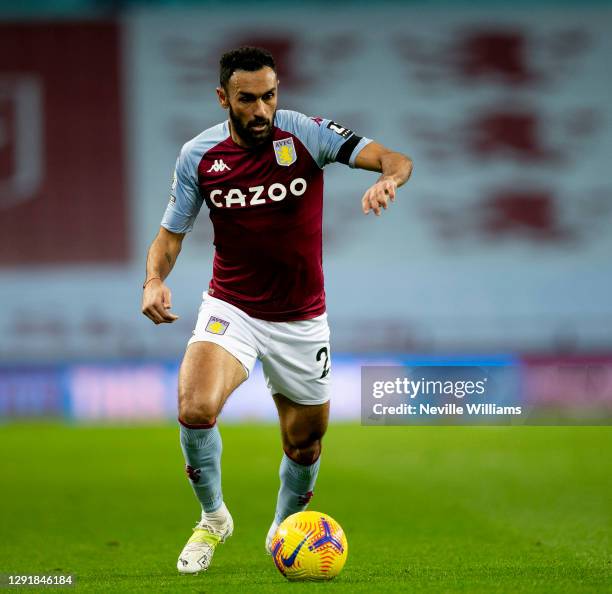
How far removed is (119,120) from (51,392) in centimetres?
876

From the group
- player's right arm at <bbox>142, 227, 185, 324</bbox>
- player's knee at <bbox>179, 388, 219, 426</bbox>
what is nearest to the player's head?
player's right arm at <bbox>142, 227, 185, 324</bbox>

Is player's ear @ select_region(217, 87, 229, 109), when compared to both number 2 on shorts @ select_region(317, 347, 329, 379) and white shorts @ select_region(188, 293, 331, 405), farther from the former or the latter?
number 2 on shorts @ select_region(317, 347, 329, 379)

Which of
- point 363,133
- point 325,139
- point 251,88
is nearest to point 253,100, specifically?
point 251,88

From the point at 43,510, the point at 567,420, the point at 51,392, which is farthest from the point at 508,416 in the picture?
the point at 51,392

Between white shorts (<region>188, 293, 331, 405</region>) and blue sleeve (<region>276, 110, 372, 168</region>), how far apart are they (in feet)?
2.70

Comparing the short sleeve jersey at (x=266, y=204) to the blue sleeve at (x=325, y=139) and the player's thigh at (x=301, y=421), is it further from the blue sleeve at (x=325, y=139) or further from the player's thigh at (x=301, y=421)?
the player's thigh at (x=301, y=421)

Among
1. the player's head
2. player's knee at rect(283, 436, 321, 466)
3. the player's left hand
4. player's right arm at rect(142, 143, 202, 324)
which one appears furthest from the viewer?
player's knee at rect(283, 436, 321, 466)

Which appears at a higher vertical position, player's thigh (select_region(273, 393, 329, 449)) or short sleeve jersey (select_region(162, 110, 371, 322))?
short sleeve jersey (select_region(162, 110, 371, 322))

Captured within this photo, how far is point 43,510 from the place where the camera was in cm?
901

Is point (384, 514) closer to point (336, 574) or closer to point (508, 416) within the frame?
point (508, 416)

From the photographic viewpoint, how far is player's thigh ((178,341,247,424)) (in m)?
5.53

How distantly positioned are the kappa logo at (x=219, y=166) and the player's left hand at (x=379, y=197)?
96 cm

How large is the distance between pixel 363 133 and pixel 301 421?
1951 centimetres

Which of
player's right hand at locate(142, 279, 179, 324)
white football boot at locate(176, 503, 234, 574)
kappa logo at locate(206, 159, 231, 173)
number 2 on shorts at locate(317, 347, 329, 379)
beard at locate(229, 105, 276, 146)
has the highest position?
beard at locate(229, 105, 276, 146)
